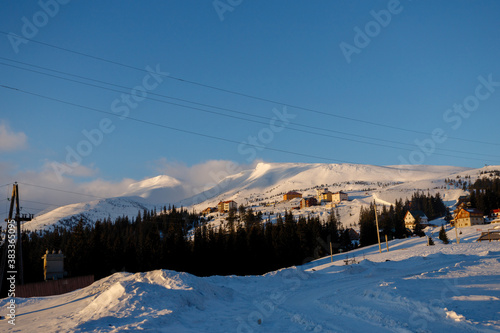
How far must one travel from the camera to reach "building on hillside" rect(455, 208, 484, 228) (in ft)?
319

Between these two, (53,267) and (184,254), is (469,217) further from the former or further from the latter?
(53,267)

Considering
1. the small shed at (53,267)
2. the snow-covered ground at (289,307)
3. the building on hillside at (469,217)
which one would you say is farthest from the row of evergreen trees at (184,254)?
the building on hillside at (469,217)

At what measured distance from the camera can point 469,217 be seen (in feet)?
320

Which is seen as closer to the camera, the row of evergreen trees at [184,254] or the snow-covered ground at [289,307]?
the snow-covered ground at [289,307]

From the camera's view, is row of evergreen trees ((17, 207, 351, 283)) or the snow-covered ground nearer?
the snow-covered ground

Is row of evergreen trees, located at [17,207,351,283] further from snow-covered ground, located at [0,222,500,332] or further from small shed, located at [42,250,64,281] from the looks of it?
snow-covered ground, located at [0,222,500,332]

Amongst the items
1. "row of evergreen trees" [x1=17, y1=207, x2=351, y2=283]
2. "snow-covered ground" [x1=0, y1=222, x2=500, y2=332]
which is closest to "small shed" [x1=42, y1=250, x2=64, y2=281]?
"row of evergreen trees" [x1=17, y1=207, x2=351, y2=283]

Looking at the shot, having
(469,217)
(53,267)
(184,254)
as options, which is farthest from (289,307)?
(469,217)

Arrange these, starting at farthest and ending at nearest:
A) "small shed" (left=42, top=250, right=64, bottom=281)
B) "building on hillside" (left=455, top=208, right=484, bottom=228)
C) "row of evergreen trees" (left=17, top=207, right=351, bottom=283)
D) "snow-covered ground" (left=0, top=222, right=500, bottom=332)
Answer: "building on hillside" (left=455, top=208, right=484, bottom=228) < "row of evergreen trees" (left=17, top=207, right=351, bottom=283) < "small shed" (left=42, top=250, right=64, bottom=281) < "snow-covered ground" (left=0, top=222, right=500, bottom=332)

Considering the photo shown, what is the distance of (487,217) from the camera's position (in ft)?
340

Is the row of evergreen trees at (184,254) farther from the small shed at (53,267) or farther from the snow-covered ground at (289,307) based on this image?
the snow-covered ground at (289,307)

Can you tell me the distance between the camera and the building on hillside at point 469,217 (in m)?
97.4

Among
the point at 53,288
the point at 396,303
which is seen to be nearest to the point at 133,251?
the point at 53,288

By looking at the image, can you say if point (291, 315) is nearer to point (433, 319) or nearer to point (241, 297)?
point (433, 319)
